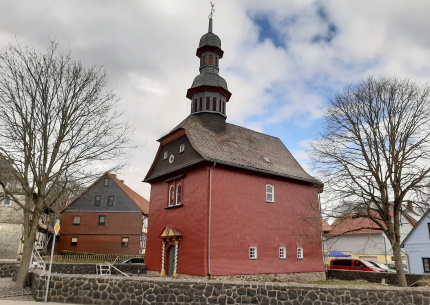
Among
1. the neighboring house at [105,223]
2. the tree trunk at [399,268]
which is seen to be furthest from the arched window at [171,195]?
the neighboring house at [105,223]

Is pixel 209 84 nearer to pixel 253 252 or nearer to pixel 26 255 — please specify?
pixel 253 252

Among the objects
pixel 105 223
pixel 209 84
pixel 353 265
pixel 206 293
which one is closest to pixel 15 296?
pixel 206 293

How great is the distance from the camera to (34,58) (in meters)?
15.1

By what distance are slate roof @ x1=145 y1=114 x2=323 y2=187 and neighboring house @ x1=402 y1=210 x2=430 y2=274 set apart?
12.1 m

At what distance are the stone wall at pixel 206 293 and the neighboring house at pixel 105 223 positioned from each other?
28.7 m

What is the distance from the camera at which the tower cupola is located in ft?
80.5

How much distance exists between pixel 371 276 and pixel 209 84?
17016 millimetres

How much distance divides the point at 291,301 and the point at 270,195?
11338mm

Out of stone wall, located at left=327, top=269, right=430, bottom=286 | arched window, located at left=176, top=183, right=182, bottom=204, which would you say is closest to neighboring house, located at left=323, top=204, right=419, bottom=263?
stone wall, located at left=327, top=269, right=430, bottom=286

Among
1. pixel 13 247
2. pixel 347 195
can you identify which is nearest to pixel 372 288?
pixel 347 195

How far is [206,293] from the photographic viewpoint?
10641 mm

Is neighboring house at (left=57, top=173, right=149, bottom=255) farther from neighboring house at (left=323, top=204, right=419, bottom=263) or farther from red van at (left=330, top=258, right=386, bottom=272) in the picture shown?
red van at (left=330, top=258, right=386, bottom=272)

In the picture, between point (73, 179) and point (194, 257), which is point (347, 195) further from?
point (73, 179)

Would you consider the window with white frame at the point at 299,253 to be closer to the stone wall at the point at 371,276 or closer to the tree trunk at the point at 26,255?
the stone wall at the point at 371,276
